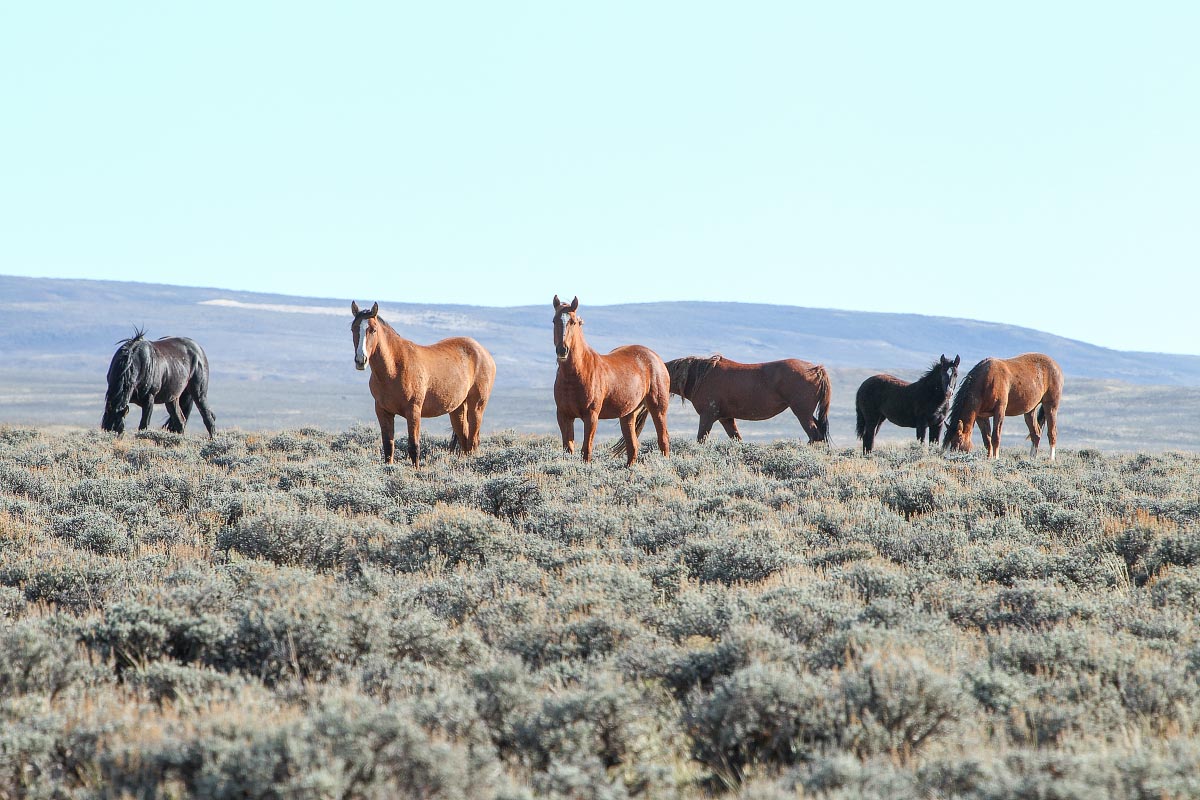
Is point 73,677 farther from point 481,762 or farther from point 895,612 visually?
point 895,612

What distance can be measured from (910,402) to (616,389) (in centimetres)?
687

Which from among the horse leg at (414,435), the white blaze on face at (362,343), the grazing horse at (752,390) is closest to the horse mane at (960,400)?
the grazing horse at (752,390)

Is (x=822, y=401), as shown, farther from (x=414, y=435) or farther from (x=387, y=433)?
(x=387, y=433)

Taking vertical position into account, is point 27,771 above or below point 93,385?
above

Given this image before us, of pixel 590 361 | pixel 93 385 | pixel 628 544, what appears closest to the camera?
pixel 628 544

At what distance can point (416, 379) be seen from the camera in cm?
1316

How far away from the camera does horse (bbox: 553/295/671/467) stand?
12961mm

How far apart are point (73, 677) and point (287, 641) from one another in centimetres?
104

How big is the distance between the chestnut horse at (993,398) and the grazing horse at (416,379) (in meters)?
8.00

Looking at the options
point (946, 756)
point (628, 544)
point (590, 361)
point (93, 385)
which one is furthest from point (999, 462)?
point (93, 385)

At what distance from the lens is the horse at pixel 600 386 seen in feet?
42.5

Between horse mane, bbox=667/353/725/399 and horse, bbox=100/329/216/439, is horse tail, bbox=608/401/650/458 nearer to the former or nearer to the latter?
horse mane, bbox=667/353/725/399

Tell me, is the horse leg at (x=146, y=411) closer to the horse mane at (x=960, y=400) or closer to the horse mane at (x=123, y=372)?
the horse mane at (x=123, y=372)

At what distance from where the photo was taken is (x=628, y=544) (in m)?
8.93
